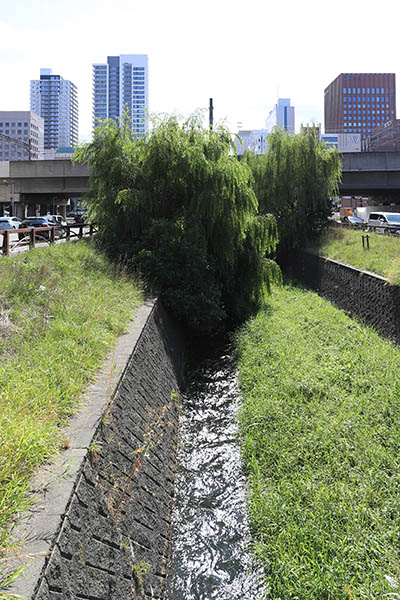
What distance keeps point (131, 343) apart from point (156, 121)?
10580 mm

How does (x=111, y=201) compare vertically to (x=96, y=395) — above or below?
above

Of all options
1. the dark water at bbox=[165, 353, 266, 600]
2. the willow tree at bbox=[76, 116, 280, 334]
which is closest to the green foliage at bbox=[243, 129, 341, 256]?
the willow tree at bbox=[76, 116, 280, 334]

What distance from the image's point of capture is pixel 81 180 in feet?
126

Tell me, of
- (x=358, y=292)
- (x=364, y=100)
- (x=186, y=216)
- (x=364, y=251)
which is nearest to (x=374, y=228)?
(x=364, y=251)

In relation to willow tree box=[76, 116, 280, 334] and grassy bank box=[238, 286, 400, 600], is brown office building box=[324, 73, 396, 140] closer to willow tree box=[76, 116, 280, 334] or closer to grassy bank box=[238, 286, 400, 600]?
willow tree box=[76, 116, 280, 334]

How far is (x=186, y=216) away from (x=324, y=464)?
9.69 m

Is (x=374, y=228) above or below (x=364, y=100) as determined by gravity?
below

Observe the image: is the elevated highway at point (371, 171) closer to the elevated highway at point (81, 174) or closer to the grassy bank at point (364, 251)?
the elevated highway at point (81, 174)

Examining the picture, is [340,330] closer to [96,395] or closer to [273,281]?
[273,281]

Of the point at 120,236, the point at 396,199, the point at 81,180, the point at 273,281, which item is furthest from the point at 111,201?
the point at 396,199

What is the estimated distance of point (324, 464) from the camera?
666cm

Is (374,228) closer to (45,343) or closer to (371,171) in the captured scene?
(371,171)

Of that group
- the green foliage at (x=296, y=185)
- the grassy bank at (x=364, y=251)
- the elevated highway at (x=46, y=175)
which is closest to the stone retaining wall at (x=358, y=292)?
the grassy bank at (x=364, y=251)

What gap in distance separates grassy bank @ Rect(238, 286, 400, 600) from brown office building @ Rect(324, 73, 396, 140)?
173m
